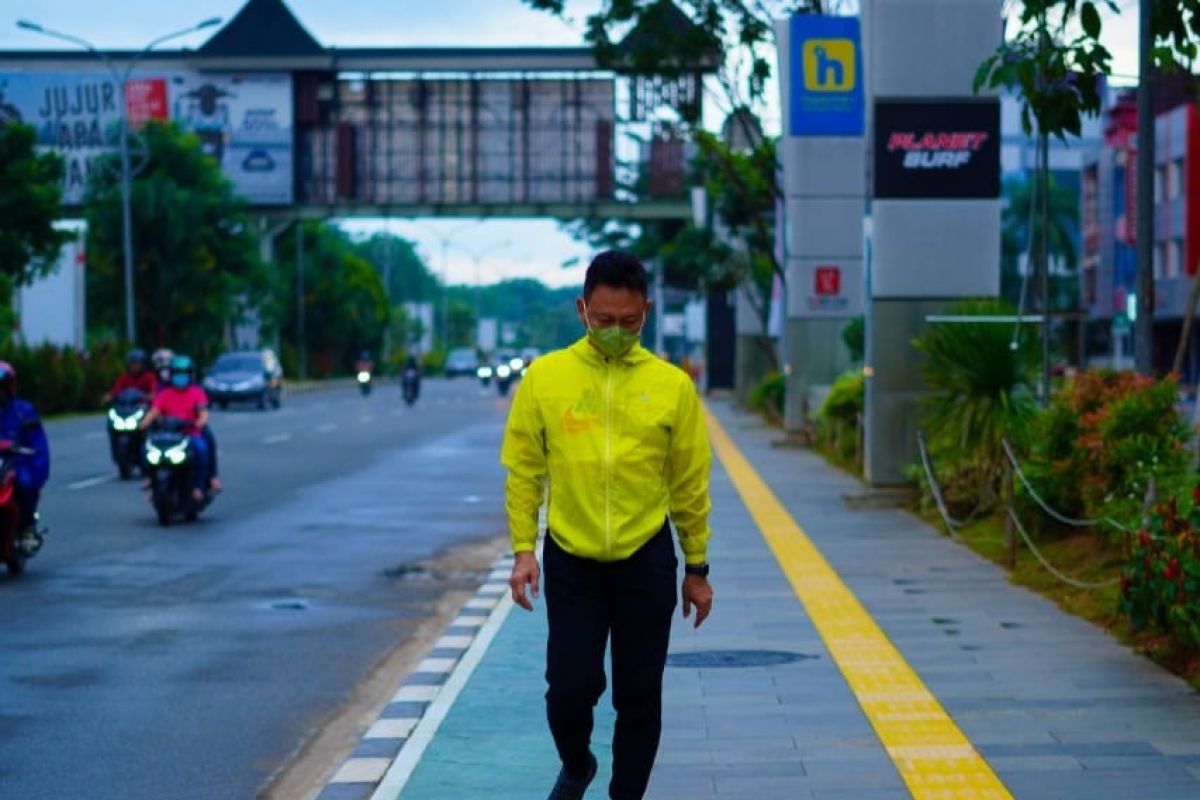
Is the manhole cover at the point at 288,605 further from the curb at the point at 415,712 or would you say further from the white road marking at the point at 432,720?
the white road marking at the point at 432,720

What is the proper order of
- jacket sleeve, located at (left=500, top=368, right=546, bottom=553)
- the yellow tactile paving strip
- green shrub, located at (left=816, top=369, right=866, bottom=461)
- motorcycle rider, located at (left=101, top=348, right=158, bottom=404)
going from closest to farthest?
jacket sleeve, located at (left=500, top=368, right=546, bottom=553)
the yellow tactile paving strip
motorcycle rider, located at (left=101, top=348, right=158, bottom=404)
green shrub, located at (left=816, top=369, right=866, bottom=461)

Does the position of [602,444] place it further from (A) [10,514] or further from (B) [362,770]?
(A) [10,514]

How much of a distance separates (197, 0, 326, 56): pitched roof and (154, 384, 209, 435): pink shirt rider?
6648 cm

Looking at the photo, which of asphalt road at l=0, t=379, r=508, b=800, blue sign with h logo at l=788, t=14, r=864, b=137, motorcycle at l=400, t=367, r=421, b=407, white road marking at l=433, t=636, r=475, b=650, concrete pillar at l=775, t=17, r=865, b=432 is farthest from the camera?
motorcycle at l=400, t=367, r=421, b=407

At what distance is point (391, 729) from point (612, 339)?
3.54 metres

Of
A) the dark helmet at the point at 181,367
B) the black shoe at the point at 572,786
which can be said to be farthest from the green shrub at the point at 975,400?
the black shoe at the point at 572,786

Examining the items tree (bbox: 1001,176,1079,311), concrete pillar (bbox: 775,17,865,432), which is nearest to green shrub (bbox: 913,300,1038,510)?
concrete pillar (bbox: 775,17,865,432)

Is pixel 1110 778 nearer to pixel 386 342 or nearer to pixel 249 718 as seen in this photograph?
pixel 249 718

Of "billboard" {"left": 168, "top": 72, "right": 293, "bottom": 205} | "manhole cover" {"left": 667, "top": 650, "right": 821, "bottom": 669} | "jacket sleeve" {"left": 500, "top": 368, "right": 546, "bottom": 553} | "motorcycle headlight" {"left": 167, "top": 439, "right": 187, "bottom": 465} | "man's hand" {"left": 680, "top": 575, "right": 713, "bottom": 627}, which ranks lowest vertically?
"manhole cover" {"left": 667, "top": 650, "right": 821, "bottom": 669}

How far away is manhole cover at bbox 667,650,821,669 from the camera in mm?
11727

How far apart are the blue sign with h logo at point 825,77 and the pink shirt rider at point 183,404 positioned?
11.9 metres

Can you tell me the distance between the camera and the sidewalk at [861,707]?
8500 mm

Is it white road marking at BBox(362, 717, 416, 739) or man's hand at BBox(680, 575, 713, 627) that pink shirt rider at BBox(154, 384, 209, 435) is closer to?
white road marking at BBox(362, 717, 416, 739)

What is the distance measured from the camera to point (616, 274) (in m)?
7.10
